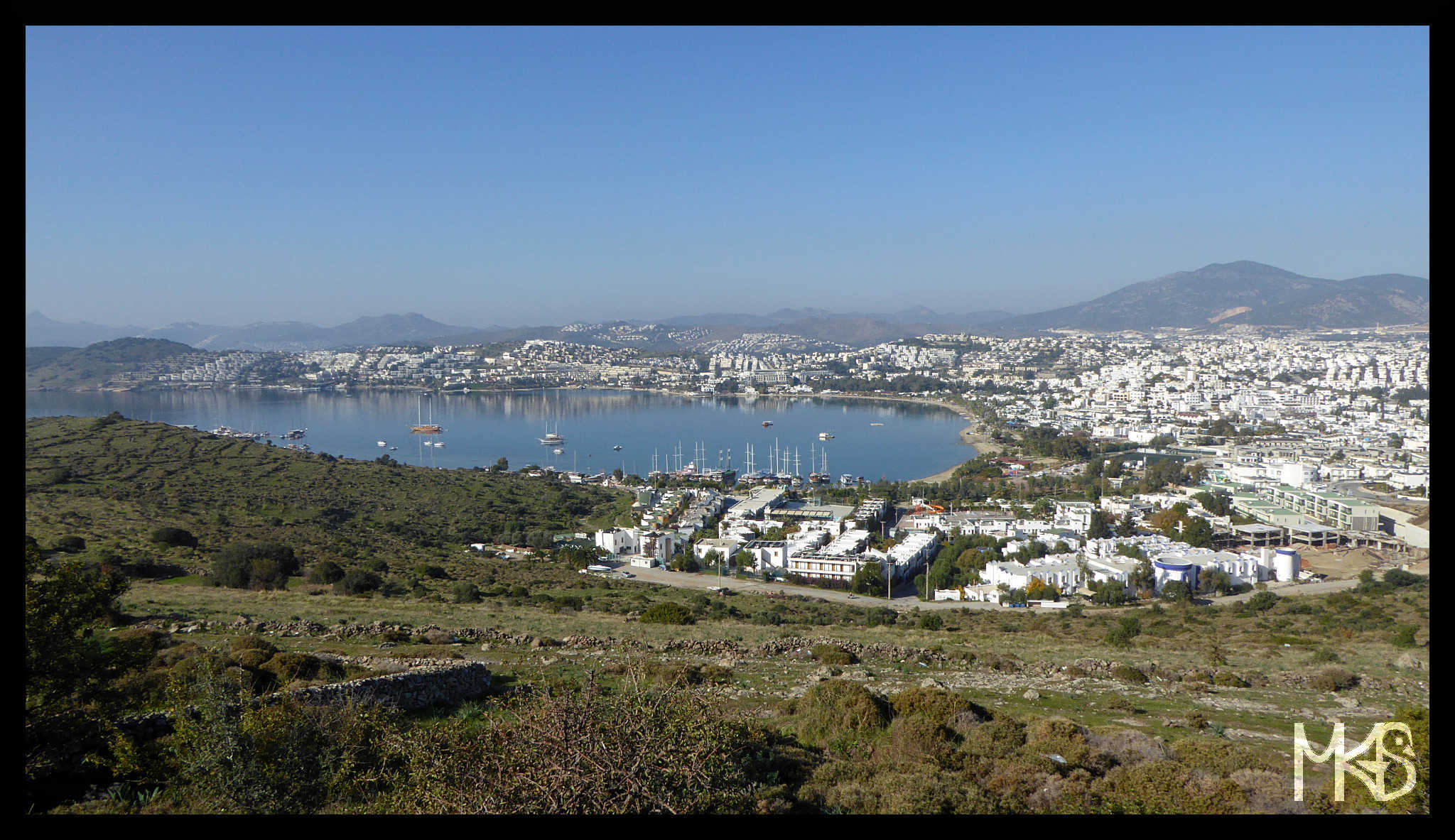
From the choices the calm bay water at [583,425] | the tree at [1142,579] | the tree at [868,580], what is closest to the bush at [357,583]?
the tree at [868,580]

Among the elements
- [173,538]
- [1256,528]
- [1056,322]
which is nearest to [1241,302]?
[1056,322]

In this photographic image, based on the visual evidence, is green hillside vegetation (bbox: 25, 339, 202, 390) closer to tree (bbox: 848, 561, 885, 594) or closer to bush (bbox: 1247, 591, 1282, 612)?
tree (bbox: 848, 561, 885, 594)

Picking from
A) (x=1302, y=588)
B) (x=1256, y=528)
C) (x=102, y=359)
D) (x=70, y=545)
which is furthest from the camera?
(x=102, y=359)

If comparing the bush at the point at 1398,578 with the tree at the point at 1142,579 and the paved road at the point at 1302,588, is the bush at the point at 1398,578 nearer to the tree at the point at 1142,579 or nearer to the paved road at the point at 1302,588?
the paved road at the point at 1302,588

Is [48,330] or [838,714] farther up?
[48,330]

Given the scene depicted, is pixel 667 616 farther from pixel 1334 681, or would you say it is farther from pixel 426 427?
pixel 426 427

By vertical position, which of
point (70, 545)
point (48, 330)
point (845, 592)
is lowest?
point (845, 592)
